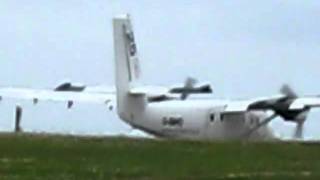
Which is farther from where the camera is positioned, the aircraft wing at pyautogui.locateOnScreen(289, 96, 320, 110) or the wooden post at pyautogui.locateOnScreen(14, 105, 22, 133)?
the aircraft wing at pyautogui.locateOnScreen(289, 96, 320, 110)

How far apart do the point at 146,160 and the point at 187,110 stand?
1802 inches

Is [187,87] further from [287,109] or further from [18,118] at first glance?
[18,118]

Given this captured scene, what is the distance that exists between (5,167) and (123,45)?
49.3 m

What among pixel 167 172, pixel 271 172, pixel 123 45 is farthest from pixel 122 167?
pixel 123 45

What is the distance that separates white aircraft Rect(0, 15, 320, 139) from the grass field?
32.3m

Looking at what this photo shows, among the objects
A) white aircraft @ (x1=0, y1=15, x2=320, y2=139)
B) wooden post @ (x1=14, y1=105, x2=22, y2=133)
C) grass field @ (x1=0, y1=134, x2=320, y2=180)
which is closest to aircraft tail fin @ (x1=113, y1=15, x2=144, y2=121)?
white aircraft @ (x1=0, y1=15, x2=320, y2=139)

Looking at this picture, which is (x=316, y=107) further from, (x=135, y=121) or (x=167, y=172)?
(x=167, y=172)

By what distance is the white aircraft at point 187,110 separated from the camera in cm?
7619

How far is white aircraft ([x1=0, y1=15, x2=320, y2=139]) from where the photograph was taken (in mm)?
76188

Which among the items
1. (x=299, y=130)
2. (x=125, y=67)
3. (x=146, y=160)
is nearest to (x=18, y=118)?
(x=125, y=67)

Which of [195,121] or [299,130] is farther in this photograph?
[195,121]

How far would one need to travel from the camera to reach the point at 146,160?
3291 centimetres

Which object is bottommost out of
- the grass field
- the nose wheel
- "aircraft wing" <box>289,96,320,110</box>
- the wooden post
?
the nose wheel

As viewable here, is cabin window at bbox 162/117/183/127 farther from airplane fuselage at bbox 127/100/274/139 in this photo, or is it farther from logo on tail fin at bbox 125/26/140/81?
logo on tail fin at bbox 125/26/140/81
